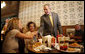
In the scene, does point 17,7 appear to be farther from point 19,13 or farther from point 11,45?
point 11,45

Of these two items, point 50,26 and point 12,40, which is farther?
point 50,26

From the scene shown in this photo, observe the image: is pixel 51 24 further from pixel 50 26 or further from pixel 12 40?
pixel 12 40

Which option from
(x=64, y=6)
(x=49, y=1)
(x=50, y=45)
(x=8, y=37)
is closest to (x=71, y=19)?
(x=64, y=6)

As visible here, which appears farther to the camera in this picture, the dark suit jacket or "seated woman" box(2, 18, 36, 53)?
the dark suit jacket

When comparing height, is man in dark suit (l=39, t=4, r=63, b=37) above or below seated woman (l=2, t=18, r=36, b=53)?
above

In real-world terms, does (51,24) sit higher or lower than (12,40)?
higher

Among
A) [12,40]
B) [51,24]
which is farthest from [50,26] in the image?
[12,40]

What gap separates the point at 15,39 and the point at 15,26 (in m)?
0.21

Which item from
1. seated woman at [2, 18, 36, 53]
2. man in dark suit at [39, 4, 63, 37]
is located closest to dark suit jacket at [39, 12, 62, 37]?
man in dark suit at [39, 4, 63, 37]

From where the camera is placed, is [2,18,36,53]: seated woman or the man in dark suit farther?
the man in dark suit

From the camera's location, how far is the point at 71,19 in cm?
338

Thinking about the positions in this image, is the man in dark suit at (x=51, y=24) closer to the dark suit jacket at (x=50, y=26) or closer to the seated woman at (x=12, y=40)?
the dark suit jacket at (x=50, y=26)

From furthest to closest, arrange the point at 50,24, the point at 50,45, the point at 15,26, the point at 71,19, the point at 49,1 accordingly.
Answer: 1. the point at 49,1
2. the point at 71,19
3. the point at 50,24
4. the point at 15,26
5. the point at 50,45

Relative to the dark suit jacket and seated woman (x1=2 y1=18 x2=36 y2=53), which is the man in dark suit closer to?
the dark suit jacket
